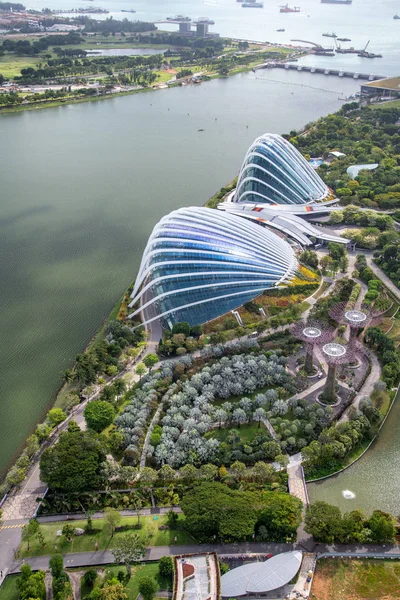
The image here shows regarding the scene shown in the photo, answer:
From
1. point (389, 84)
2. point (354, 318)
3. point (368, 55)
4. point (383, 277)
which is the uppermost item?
point (368, 55)

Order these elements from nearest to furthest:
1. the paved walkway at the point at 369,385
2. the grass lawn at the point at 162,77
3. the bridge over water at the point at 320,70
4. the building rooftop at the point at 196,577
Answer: the building rooftop at the point at 196,577
the paved walkway at the point at 369,385
the grass lawn at the point at 162,77
the bridge over water at the point at 320,70

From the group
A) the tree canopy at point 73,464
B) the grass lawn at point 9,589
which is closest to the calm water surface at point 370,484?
the tree canopy at point 73,464

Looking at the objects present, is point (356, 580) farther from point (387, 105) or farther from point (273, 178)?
point (387, 105)

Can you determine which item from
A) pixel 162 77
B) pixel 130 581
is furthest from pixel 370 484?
pixel 162 77

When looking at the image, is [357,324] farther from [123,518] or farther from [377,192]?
[377,192]

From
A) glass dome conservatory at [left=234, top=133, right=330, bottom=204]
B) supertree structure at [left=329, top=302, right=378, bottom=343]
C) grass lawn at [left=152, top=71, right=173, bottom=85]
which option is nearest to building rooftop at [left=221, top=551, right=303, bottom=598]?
supertree structure at [left=329, top=302, right=378, bottom=343]

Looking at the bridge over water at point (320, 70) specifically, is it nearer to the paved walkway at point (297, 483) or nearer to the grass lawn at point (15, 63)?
the grass lawn at point (15, 63)

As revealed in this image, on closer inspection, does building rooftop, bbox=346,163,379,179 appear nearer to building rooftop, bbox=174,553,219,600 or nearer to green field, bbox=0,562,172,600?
building rooftop, bbox=174,553,219,600
